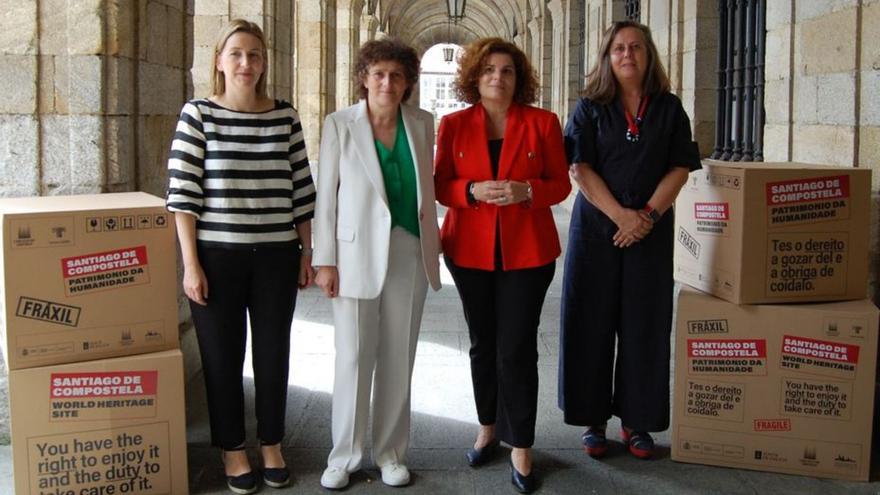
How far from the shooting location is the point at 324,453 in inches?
157

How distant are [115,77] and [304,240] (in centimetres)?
119

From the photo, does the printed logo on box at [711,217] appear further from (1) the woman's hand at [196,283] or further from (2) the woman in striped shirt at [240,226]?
(1) the woman's hand at [196,283]

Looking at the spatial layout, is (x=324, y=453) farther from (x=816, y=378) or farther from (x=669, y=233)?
(x=816, y=378)

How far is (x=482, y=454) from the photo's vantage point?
3.87 metres

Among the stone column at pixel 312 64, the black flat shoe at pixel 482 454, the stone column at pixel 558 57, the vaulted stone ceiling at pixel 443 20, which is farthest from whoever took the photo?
the vaulted stone ceiling at pixel 443 20

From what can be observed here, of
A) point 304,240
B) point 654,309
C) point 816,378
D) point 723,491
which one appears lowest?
point 723,491

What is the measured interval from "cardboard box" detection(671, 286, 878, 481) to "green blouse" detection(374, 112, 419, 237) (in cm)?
117

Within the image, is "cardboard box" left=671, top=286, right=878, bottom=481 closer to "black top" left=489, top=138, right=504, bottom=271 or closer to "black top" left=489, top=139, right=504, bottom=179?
"black top" left=489, top=138, right=504, bottom=271

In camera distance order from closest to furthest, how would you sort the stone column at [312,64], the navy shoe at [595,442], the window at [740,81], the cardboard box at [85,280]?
the cardboard box at [85,280] < the navy shoe at [595,442] < the window at [740,81] < the stone column at [312,64]

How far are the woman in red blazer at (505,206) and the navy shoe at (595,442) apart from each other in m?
0.40

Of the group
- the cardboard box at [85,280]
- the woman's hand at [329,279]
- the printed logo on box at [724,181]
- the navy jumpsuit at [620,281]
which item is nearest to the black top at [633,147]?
the navy jumpsuit at [620,281]

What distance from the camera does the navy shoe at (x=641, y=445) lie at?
3943 mm

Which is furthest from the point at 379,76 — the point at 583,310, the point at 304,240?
the point at 583,310

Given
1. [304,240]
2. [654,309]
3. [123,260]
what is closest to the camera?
[123,260]
